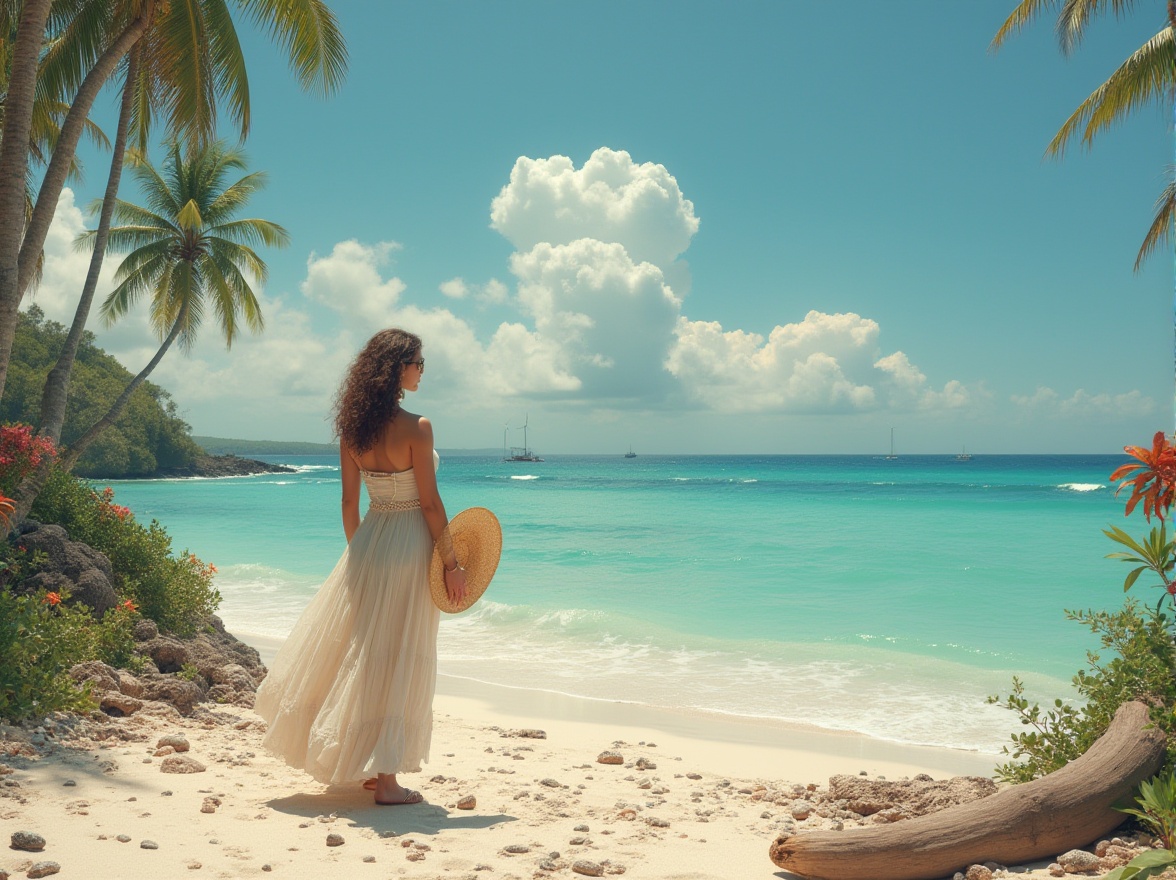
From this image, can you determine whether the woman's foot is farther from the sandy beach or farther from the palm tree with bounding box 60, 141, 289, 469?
the palm tree with bounding box 60, 141, 289, 469

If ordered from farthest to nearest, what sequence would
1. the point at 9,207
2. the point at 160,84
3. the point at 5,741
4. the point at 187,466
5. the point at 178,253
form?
→ the point at 187,466 → the point at 178,253 → the point at 160,84 → the point at 9,207 → the point at 5,741

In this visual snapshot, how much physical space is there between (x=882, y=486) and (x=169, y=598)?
184 feet

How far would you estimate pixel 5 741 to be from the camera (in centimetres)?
419

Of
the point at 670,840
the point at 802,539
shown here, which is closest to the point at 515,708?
the point at 670,840

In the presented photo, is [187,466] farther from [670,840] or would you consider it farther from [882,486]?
[670,840]

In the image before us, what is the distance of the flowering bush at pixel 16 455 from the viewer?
627 cm

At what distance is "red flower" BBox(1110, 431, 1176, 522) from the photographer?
107 inches

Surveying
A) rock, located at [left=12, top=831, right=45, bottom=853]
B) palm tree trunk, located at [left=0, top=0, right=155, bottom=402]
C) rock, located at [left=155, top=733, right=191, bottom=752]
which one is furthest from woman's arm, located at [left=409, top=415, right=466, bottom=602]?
palm tree trunk, located at [left=0, top=0, right=155, bottom=402]

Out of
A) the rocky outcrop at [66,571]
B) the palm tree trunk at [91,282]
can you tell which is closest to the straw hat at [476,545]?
the rocky outcrop at [66,571]

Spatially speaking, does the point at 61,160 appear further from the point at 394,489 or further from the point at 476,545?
the point at 476,545

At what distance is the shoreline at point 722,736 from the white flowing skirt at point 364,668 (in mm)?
2485

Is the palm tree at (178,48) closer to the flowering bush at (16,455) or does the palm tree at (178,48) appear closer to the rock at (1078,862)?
the flowering bush at (16,455)

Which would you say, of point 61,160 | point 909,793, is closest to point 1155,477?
point 909,793

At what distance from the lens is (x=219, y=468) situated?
2987 inches
